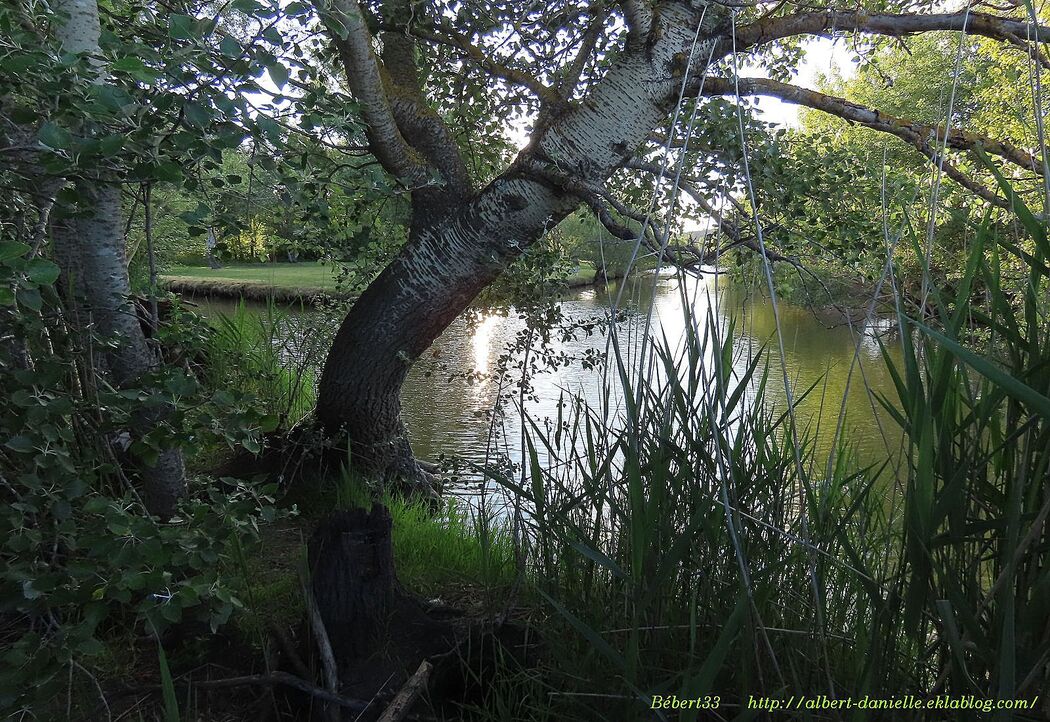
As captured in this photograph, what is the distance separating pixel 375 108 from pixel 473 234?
0.66 meters

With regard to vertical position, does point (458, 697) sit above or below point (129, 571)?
below

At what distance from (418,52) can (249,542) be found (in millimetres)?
3028

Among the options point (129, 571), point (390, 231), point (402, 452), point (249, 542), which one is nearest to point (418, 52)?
point (390, 231)

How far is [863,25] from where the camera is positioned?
2.75 metres

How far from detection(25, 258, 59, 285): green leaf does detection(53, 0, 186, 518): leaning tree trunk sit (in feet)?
1.48

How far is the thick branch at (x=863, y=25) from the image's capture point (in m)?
2.61

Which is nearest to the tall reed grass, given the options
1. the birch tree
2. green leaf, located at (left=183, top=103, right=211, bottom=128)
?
green leaf, located at (left=183, top=103, right=211, bottom=128)

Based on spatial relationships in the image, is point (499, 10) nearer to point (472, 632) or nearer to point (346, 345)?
point (346, 345)

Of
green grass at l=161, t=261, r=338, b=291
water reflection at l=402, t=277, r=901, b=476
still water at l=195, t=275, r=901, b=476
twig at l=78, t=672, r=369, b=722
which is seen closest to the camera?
twig at l=78, t=672, r=369, b=722

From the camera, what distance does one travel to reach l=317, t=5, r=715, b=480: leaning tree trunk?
2760 mm

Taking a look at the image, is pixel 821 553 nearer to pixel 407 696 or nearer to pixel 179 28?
pixel 407 696

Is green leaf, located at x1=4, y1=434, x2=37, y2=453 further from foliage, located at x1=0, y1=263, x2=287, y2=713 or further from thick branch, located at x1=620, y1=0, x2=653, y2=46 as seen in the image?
thick branch, located at x1=620, y1=0, x2=653, y2=46

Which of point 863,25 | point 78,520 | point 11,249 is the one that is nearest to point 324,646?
point 78,520

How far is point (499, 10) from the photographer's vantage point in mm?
3357
